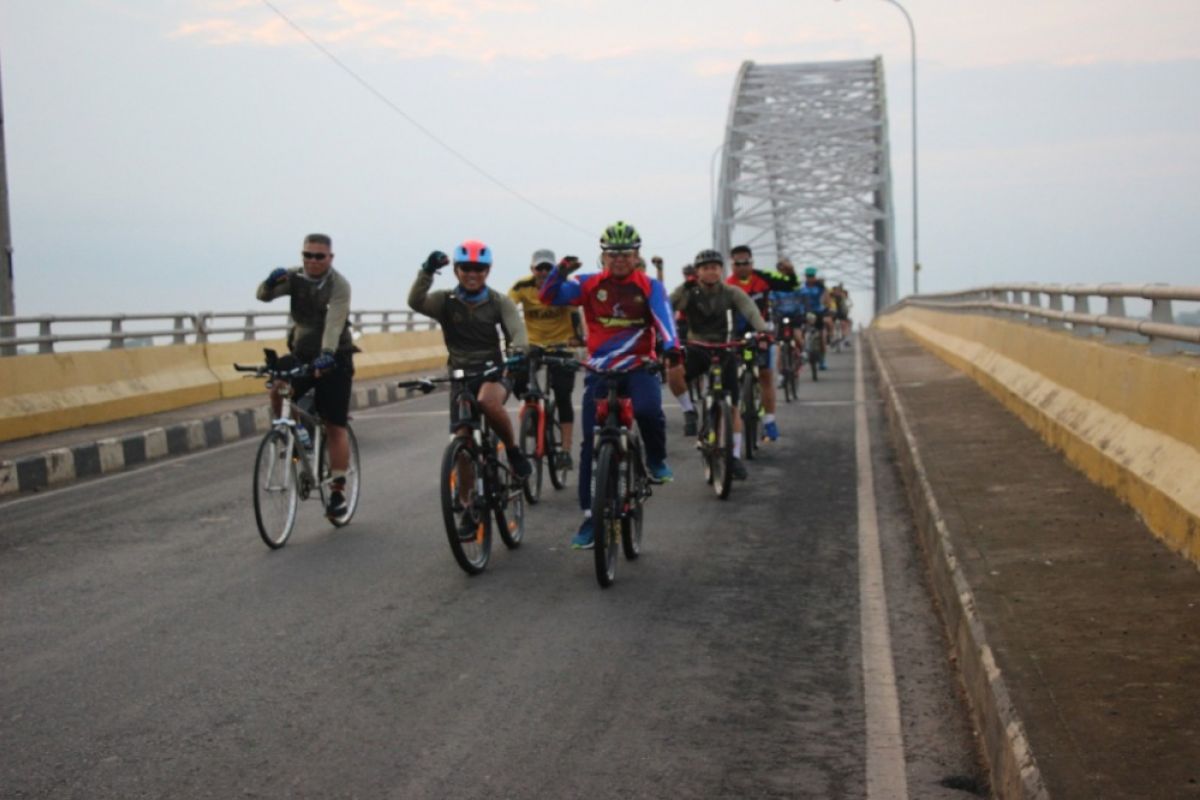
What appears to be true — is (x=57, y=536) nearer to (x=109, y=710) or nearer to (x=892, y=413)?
(x=109, y=710)

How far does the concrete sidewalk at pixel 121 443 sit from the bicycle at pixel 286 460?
4467mm

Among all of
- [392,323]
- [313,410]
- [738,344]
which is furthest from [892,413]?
[392,323]

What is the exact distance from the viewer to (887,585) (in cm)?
815

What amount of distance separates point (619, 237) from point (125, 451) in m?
8.39

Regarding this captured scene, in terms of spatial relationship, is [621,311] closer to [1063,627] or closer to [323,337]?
[323,337]

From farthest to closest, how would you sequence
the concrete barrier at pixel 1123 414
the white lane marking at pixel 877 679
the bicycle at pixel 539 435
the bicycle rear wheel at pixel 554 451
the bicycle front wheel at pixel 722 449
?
the bicycle rear wheel at pixel 554 451 → the bicycle front wheel at pixel 722 449 → the bicycle at pixel 539 435 → the concrete barrier at pixel 1123 414 → the white lane marking at pixel 877 679

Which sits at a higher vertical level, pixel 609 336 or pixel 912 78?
pixel 912 78

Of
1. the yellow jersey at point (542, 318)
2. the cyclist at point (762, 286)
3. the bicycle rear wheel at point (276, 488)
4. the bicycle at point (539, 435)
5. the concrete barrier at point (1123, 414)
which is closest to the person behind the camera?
the concrete barrier at point (1123, 414)

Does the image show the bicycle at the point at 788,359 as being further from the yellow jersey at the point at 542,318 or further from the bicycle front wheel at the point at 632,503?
the bicycle front wheel at the point at 632,503

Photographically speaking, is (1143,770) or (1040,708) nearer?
(1143,770)

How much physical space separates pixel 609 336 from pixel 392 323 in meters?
24.5

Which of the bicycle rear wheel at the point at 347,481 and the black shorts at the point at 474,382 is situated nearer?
the black shorts at the point at 474,382

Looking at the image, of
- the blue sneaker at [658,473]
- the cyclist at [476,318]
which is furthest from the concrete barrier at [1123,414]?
the cyclist at [476,318]

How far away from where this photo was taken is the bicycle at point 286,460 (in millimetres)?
9578
